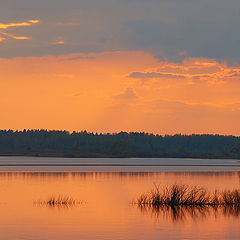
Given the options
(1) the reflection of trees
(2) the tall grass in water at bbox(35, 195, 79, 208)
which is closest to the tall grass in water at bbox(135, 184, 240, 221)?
(1) the reflection of trees

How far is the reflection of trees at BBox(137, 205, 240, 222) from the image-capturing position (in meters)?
31.8

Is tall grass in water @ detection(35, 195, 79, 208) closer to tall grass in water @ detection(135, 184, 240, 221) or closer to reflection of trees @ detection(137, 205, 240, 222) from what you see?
tall grass in water @ detection(135, 184, 240, 221)

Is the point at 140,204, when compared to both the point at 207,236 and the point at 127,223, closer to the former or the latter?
the point at 127,223

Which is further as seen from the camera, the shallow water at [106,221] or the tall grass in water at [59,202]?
the tall grass in water at [59,202]

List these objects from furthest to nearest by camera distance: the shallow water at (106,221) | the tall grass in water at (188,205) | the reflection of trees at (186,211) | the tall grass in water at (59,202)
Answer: the tall grass in water at (59,202), the tall grass in water at (188,205), the reflection of trees at (186,211), the shallow water at (106,221)

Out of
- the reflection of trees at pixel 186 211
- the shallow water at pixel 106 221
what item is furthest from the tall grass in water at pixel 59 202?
the reflection of trees at pixel 186 211

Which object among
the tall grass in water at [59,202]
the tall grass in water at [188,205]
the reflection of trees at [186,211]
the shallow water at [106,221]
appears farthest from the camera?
the tall grass in water at [59,202]

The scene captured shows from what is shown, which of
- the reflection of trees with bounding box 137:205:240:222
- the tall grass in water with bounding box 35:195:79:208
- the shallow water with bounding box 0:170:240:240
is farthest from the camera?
the tall grass in water with bounding box 35:195:79:208

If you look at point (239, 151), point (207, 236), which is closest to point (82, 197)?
point (207, 236)

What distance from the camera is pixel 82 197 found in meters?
43.1

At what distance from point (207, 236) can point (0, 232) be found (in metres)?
8.47

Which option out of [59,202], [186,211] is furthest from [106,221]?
[59,202]

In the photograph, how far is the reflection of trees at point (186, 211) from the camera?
31825 mm

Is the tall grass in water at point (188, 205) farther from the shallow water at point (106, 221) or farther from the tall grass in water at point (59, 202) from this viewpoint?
the tall grass in water at point (59, 202)
